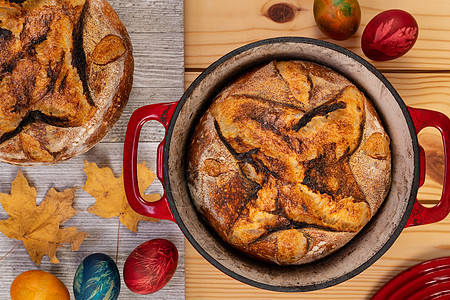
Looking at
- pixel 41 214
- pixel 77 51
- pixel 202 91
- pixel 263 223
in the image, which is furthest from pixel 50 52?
pixel 263 223

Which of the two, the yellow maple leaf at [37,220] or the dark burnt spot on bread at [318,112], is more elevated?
the dark burnt spot on bread at [318,112]

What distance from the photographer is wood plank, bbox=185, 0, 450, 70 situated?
91 cm

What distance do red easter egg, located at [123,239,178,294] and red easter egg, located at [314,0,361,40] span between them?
0.62m

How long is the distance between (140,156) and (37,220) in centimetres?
29

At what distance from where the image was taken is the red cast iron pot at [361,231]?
67 cm

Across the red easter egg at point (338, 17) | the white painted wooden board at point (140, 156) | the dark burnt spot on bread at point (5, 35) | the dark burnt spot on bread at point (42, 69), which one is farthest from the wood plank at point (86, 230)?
the red easter egg at point (338, 17)

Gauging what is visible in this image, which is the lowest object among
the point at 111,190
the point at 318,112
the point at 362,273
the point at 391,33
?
the point at 362,273

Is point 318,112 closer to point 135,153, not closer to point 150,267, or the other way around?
point 135,153

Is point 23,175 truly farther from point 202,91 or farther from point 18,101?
point 202,91

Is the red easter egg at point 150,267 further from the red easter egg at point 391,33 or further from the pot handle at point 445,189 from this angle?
the red easter egg at point 391,33

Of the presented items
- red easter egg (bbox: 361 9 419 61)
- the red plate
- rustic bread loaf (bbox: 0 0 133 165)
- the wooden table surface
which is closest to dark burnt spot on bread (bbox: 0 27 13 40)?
rustic bread loaf (bbox: 0 0 133 165)

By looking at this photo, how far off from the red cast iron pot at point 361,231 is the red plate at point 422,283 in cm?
24

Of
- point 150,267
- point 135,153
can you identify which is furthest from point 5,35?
point 150,267

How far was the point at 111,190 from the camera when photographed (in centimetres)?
90
